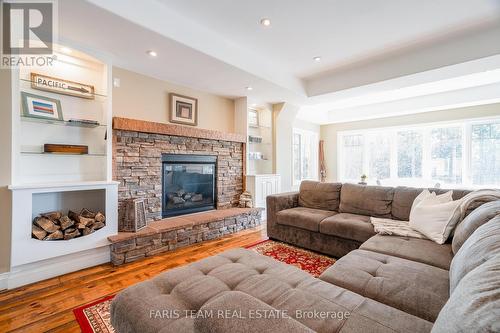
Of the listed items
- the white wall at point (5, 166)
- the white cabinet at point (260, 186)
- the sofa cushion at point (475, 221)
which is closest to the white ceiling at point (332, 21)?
the white wall at point (5, 166)

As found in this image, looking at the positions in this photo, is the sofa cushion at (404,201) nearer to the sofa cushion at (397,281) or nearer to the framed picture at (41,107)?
the sofa cushion at (397,281)

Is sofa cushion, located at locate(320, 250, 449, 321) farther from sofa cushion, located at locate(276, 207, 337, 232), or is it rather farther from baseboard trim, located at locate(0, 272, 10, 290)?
baseboard trim, located at locate(0, 272, 10, 290)

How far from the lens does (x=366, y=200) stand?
2797 millimetres

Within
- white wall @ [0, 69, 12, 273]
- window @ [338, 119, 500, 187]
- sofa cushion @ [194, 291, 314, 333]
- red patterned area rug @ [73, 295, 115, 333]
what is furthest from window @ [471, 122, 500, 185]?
white wall @ [0, 69, 12, 273]

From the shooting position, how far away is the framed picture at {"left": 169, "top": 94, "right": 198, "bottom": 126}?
11.7 feet

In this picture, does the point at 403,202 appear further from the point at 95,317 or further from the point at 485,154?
the point at 485,154

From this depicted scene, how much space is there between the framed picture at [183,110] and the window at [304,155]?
2864 mm

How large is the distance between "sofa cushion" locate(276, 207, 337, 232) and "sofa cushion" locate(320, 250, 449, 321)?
1.10m

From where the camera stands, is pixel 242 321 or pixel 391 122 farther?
pixel 391 122

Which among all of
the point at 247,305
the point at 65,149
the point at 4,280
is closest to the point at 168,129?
the point at 65,149

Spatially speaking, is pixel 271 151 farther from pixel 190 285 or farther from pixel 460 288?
pixel 460 288

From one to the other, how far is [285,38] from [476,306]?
2.94m

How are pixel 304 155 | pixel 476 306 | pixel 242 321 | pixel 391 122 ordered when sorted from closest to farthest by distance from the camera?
pixel 476 306 → pixel 242 321 → pixel 391 122 → pixel 304 155

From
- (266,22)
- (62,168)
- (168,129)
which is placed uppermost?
(266,22)
